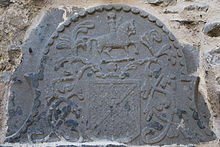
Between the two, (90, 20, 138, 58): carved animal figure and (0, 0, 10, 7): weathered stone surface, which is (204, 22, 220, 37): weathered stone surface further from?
(0, 0, 10, 7): weathered stone surface

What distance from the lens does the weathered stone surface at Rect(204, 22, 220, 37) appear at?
1.53 metres

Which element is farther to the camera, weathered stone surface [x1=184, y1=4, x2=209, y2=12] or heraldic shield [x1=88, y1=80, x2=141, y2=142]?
weathered stone surface [x1=184, y1=4, x2=209, y2=12]

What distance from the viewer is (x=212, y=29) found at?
1.54 m

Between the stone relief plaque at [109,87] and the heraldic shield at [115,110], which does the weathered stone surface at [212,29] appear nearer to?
the stone relief plaque at [109,87]

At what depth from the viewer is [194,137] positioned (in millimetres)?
1447

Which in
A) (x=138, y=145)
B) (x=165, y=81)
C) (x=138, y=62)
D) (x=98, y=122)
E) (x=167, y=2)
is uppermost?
(x=167, y=2)

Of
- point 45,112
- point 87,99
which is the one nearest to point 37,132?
point 45,112

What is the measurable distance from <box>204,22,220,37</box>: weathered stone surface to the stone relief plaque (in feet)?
0.67

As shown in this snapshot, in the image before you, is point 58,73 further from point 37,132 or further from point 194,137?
point 194,137

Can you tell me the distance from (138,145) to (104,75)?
1.40ft

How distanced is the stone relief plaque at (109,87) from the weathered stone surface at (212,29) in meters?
0.21

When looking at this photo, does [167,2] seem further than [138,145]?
Yes

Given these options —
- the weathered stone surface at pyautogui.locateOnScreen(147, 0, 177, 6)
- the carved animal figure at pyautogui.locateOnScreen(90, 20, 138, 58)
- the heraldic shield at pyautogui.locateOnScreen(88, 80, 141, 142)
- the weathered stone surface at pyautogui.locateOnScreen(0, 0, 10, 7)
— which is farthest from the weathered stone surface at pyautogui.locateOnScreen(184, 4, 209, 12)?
the weathered stone surface at pyautogui.locateOnScreen(0, 0, 10, 7)

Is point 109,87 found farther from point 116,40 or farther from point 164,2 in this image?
point 164,2
